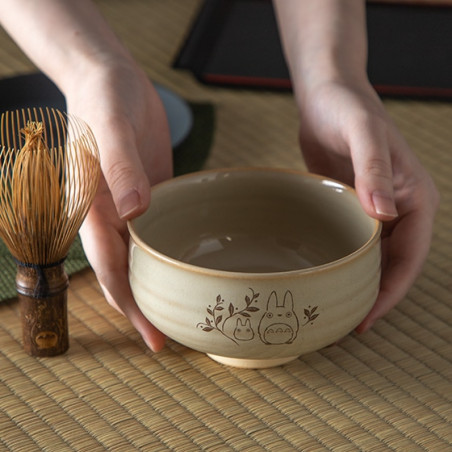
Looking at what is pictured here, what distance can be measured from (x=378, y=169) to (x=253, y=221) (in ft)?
0.41

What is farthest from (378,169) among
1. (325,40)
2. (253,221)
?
(325,40)

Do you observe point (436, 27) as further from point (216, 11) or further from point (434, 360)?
point (434, 360)

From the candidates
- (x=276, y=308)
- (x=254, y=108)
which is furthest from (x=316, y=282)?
Result: (x=254, y=108)

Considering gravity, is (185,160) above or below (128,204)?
below

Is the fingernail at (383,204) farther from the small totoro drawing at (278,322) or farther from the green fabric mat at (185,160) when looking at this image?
the green fabric mat at (185,160)

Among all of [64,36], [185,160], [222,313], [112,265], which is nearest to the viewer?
[222,313]

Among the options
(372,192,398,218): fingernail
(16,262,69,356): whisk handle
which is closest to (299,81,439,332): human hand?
(372,192,398,218): fingernail

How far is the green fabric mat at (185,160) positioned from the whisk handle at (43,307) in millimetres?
83

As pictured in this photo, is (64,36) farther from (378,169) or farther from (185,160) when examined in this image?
(378,169)

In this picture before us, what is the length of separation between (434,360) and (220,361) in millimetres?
158

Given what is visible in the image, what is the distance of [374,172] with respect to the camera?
60 cm

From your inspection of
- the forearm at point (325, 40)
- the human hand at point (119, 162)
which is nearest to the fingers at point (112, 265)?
the human hand at point (119, 162)

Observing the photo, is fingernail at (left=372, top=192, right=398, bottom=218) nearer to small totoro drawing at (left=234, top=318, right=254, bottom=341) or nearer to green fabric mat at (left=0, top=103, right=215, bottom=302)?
small totoro drawing at (left=234, top=318, right=254, bottom=341)

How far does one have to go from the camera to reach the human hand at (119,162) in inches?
22.9
